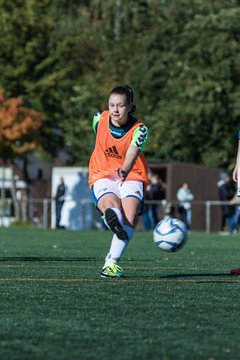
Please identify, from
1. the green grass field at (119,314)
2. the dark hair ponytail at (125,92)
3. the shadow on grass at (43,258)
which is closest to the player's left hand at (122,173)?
the dark hair ponytail at (125,92)

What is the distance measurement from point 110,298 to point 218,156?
36.6 m

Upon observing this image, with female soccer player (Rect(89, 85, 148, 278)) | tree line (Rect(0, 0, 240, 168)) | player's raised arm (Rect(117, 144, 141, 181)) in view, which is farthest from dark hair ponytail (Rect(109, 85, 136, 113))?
tree line (Rect(0, 0, 240, 168))

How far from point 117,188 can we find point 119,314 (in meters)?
3.62

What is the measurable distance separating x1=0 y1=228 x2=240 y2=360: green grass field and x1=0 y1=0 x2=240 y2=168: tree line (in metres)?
31.5

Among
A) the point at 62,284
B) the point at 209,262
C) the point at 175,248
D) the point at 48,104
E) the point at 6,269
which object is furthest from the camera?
the point at 48,104

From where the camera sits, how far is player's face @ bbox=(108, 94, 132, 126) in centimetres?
1089

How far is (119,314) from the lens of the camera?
25.6 feet

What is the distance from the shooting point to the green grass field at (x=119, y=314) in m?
6.26

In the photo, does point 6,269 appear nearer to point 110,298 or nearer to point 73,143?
point 110,298

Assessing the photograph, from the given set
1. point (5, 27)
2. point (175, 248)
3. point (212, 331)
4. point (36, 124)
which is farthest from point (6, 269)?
point (5, 27)

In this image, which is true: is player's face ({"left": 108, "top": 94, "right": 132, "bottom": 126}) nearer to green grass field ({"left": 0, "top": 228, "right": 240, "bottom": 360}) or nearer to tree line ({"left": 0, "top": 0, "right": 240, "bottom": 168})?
Result: green grass field ({"left": 0, "top": 228, "right": 240, "bottom": 360})

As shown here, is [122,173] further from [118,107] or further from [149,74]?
[149,74]

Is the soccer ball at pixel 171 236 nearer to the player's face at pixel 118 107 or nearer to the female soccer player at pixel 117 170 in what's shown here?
the female soccer player at pixel 117 170

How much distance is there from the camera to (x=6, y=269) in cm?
1256
